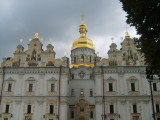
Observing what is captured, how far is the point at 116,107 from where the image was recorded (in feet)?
121

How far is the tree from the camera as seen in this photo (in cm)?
1492

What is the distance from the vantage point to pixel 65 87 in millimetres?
38375

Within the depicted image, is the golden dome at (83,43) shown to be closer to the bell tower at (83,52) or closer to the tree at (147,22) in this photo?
the bell tower at (83,52)

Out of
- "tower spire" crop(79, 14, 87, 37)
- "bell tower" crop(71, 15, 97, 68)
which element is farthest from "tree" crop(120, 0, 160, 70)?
"tower spire" crop(79, 14, 87, 37)

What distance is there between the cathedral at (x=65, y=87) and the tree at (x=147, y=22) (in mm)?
19570

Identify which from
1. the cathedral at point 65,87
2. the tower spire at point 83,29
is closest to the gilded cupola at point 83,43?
the tower spire at point 83,29

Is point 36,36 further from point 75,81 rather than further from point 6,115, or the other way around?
point 6,115

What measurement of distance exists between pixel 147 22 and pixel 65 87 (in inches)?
974

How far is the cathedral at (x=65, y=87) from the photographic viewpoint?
3681cm

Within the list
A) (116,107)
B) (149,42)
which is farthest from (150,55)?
(116,107)

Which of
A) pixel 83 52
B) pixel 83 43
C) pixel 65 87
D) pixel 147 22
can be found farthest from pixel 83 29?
pixel 147 22

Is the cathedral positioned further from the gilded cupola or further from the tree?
the tree

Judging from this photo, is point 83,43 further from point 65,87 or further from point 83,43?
point 65,87

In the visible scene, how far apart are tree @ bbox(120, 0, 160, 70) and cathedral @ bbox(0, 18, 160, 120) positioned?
19.6 meters
